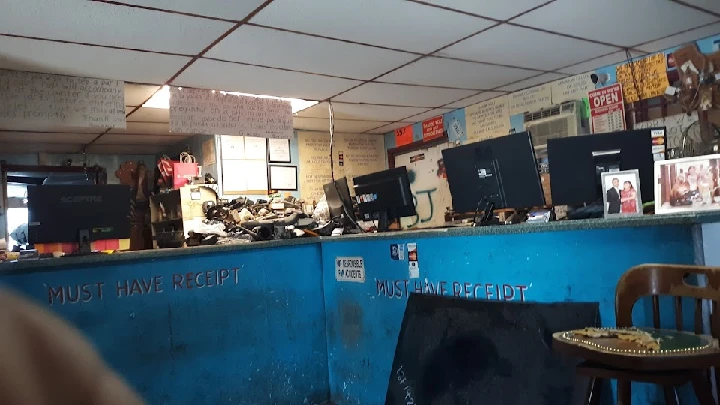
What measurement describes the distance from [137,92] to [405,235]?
291cm

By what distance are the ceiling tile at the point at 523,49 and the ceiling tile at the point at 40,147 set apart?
4800 millimetres

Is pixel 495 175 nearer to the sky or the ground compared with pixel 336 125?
nearer to the ground

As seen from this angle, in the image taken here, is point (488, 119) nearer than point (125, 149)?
Yes

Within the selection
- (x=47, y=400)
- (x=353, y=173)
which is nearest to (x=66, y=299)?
(x=47, y=400)

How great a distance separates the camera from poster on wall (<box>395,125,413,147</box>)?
6.63 meters

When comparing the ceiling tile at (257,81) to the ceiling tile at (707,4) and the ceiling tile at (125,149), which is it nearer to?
the ceiling tile at (707,4)

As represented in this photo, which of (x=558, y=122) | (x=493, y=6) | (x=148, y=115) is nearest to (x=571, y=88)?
(x=558, y=122)

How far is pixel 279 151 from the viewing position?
6145 mm

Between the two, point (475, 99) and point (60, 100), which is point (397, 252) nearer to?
point (60, 100)

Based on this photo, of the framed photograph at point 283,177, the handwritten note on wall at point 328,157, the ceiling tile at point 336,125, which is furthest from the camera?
the handwritten note on wall at point 328,157

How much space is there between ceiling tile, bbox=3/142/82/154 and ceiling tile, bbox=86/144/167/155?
199 millimetres

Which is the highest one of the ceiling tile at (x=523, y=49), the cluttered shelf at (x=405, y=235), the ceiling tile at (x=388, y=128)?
the ceiling tile at (x=523, y=49)

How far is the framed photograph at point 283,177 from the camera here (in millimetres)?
6082

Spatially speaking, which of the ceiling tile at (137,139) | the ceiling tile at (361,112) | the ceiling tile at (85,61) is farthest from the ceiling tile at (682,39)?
the ceiling tile at (137,139)
